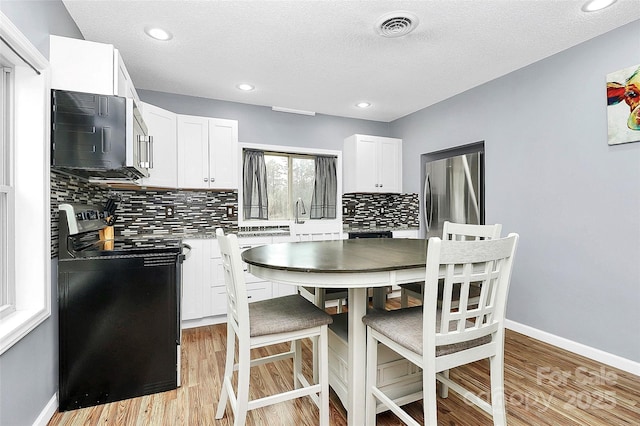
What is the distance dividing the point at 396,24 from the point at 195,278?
114 inches

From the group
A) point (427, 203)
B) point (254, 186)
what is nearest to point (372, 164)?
point (427, 203)

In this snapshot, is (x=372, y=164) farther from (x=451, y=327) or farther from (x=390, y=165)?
(x=451, y=327)

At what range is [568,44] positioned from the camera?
8.68ft

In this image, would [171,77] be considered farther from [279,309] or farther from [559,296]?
[559,296]

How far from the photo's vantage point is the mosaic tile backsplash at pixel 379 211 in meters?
4.71

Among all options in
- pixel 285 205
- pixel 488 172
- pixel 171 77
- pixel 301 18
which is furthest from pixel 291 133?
pixel 488 172

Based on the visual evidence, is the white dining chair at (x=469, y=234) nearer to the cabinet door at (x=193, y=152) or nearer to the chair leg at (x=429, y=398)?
the chair leg at (x=429, y=398)

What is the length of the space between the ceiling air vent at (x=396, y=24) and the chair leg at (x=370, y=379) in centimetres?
208

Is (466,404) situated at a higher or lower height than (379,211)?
lower

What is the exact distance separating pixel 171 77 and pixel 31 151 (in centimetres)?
188

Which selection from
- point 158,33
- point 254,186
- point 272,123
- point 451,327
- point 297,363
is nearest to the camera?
point 451,327

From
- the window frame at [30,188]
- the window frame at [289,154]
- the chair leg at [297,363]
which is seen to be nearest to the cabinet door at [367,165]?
the window frame at [289,154]

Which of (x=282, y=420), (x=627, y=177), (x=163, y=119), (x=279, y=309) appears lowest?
(x=282, y=420)

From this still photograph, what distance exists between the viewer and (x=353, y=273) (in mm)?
1451
